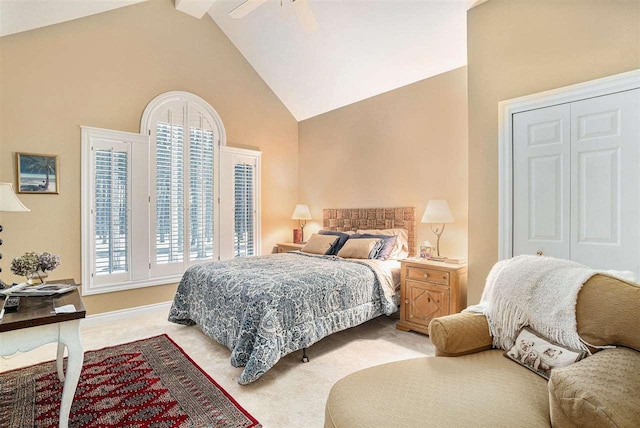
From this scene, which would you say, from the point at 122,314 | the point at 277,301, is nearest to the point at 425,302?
the point at 277,301

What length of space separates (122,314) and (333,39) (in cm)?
422

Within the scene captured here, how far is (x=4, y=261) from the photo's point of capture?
10.3ft

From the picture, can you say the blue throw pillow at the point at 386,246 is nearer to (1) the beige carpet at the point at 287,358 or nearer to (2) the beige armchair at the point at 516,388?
(1) the beige carpet at the point at 287,358

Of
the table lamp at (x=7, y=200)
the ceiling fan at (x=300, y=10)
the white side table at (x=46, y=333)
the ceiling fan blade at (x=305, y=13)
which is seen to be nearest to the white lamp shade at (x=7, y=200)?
the table lamp at (x=7, y=200)

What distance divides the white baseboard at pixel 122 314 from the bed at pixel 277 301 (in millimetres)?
819

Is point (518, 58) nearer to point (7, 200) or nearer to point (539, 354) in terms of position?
point (539, 354)

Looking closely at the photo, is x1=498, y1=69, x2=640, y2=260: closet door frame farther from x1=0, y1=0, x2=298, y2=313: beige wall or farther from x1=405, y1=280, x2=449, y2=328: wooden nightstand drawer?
x1=0, y1=0, x2=298, y2=313: beige wall

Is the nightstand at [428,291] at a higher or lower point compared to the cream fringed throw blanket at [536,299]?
lower

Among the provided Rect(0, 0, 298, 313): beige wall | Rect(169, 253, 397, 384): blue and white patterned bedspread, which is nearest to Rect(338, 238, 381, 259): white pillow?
Rect(169, 253, 397, 384): blue and white patterned bedspread

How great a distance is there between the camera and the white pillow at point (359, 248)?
3.59 m

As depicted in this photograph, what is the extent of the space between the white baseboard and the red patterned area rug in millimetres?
1010

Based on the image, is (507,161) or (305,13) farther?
(507,161)

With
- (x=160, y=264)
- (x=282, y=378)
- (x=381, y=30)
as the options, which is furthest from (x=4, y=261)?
(x=381, y=30)

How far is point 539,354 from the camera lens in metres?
1.50
